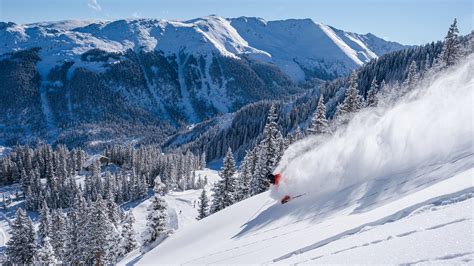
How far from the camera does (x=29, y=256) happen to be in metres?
51.8

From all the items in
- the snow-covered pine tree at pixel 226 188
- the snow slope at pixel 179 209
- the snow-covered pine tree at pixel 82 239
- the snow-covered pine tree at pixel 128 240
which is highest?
the snow-covered pine tree at pixel 226 188

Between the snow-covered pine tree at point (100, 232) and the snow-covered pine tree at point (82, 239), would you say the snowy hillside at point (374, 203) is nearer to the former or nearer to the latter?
the snow-covered pine tree at point (100, 232)

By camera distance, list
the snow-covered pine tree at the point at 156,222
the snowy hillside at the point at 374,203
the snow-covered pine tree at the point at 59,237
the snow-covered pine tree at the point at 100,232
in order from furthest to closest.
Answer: the snow-covered pine tree at the point at 59,237
the snow-covered pine tree at the point at 100,232
the snow-covered pine tree at the point at 156,222
the snowy hillside at the point at 374,203

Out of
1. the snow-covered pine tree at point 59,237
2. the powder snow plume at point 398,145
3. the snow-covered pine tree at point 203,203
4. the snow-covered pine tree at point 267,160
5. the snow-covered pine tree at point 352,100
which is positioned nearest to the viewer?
the powder snow plume at point 398,145

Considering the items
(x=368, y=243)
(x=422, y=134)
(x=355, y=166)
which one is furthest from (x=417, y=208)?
(x=355, y=166)

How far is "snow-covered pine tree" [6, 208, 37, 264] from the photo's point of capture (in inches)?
2020

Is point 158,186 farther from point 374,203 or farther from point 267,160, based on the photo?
point 374,203

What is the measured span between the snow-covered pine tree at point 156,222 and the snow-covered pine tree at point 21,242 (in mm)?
35199

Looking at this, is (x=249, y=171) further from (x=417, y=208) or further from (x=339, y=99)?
(x=339, y=99)

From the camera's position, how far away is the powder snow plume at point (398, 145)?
1272 centimetres

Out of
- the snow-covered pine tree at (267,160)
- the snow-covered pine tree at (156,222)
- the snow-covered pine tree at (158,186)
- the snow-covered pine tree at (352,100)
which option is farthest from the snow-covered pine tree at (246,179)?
the snow-covered pine tree at (352,100)

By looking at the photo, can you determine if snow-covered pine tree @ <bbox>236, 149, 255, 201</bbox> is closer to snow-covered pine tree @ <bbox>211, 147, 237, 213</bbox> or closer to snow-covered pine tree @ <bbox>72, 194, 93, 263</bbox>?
snow-covered pine tree @ <bbox>211, 147, 237, 213</bbox>

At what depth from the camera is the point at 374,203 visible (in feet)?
37.2

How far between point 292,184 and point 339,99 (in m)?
151
